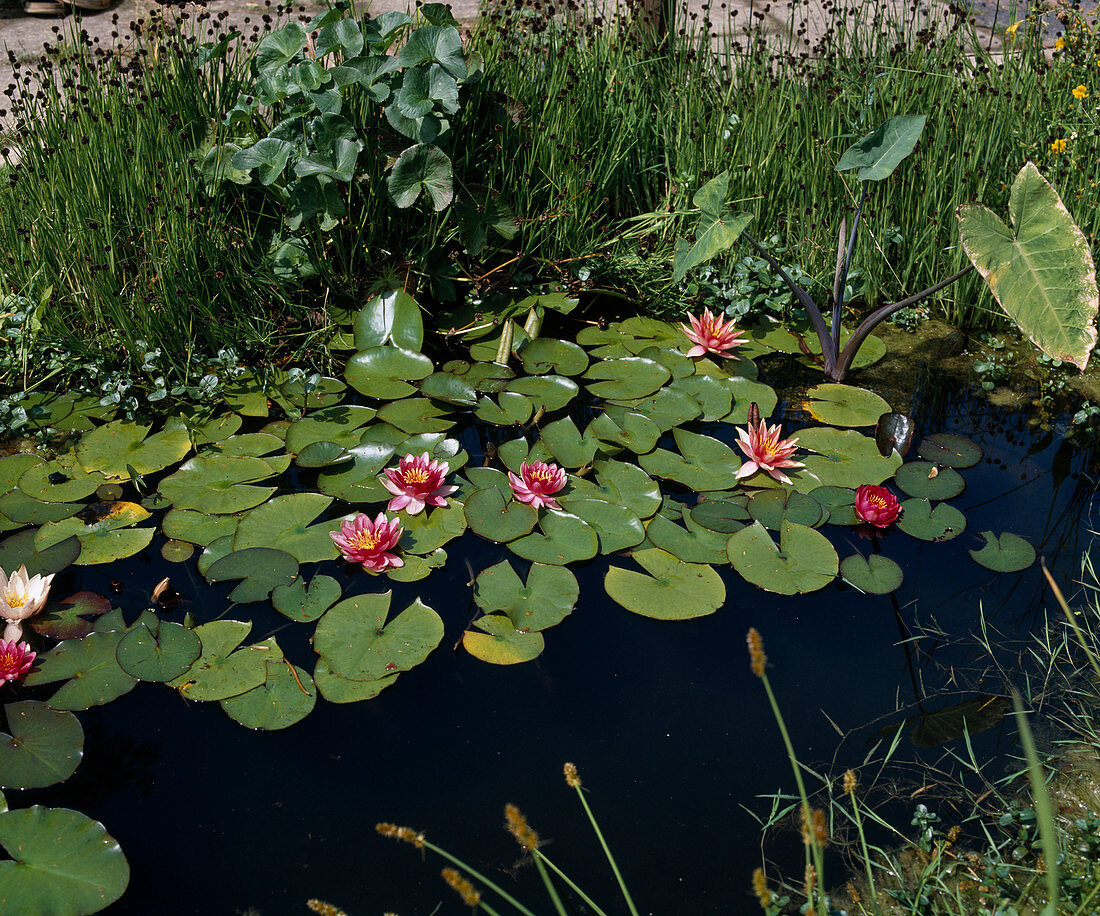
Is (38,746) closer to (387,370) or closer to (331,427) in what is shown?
(331,427)

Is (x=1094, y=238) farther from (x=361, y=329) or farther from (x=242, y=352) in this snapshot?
(x=242, y=352)

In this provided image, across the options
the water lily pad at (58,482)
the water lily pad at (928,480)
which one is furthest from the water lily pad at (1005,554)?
the water lily pad at (58,482)

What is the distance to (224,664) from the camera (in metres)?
1.85

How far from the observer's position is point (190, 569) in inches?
83.4

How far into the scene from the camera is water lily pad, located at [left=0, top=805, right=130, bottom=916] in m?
1.43

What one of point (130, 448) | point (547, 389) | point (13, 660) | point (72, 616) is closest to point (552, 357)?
point (547, 389)

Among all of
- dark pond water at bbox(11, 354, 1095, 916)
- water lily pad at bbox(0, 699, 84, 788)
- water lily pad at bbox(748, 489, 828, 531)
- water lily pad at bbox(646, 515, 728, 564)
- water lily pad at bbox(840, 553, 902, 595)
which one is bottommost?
dark pond water at bbox(11, 354, 1095, 916)

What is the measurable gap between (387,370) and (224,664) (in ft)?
3.88

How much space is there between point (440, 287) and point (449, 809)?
Answer: 197 centimetres

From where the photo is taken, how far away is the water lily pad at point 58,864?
1433 millimetres

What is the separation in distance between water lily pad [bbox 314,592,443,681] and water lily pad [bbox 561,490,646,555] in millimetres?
490

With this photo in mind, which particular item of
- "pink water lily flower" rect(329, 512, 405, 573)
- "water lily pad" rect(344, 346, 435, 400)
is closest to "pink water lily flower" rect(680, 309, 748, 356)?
"water lily pad" rect(344, 346, 435, 400)

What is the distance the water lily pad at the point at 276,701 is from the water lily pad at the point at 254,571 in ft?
0.78

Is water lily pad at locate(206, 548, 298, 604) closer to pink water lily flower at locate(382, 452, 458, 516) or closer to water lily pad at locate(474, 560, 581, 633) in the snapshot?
pink water lily flower at locate(382, 452, 458, 516)
